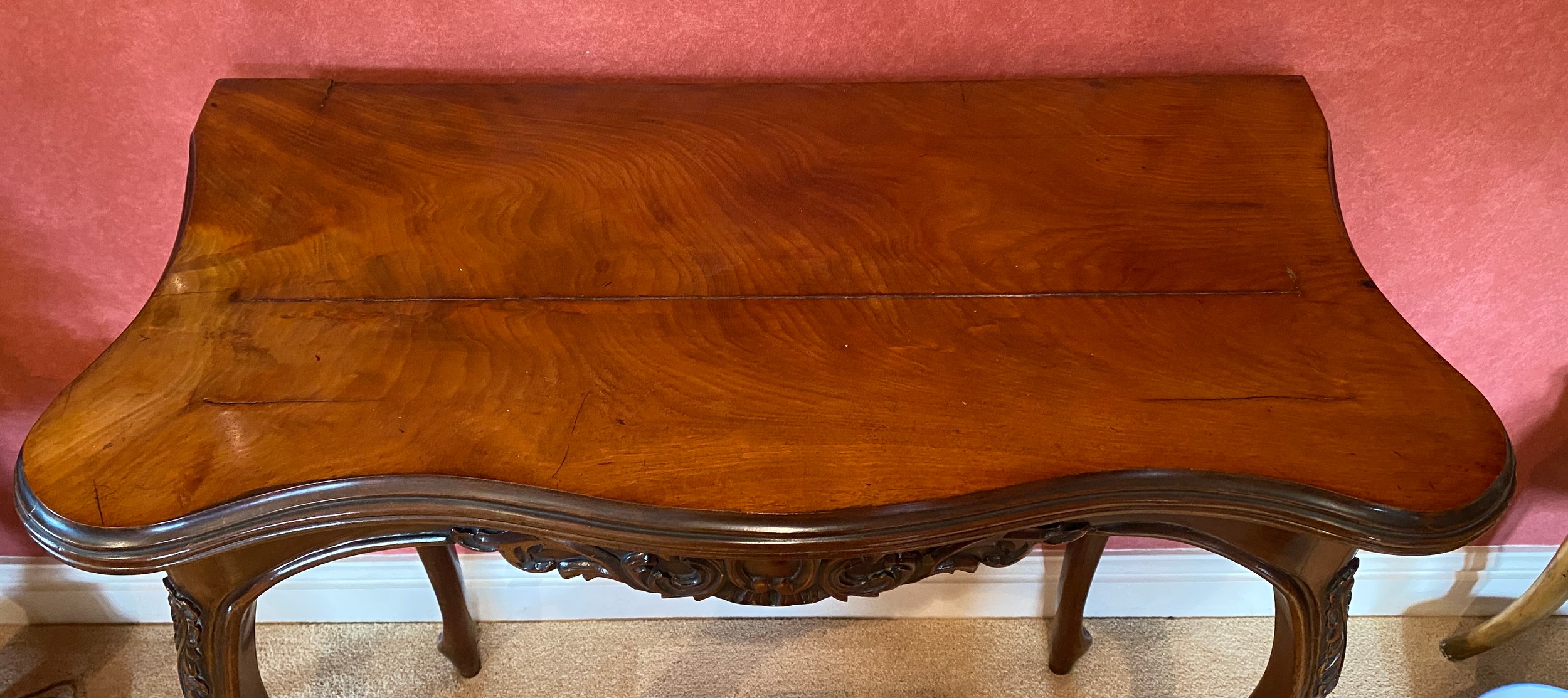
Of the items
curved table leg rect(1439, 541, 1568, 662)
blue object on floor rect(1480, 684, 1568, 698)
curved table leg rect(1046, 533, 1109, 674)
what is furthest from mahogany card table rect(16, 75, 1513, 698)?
curved table leg rect(1439, 541, 1568, 662)

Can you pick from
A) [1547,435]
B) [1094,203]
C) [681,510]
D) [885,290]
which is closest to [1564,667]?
[1547,435]

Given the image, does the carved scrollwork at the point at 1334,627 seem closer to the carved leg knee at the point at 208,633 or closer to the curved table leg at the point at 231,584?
the curved table leg at the point at 231,584

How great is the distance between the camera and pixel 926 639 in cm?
148

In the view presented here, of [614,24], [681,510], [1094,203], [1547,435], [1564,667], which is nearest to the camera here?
[681,510]

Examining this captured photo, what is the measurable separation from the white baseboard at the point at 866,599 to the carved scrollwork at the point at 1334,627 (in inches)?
24.3

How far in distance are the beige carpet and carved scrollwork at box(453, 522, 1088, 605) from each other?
0.75 m

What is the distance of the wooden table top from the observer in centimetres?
64

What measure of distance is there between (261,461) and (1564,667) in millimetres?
1658

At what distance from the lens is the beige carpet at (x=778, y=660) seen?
1420 millimetres

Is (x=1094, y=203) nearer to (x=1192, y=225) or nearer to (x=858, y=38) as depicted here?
(x=1192, y=225)

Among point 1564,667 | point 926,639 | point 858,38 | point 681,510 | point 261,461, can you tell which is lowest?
point 1564,667

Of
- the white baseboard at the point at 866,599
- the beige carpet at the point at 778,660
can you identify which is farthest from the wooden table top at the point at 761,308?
the beige carpet at the point at 778,660

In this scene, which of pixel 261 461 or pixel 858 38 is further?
pixel 858 38

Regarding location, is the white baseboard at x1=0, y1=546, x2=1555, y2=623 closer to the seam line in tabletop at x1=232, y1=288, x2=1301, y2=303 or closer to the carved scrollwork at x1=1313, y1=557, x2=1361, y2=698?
the carved scrollwork at x1=1313, y1=557, x2=1361, y2=698
